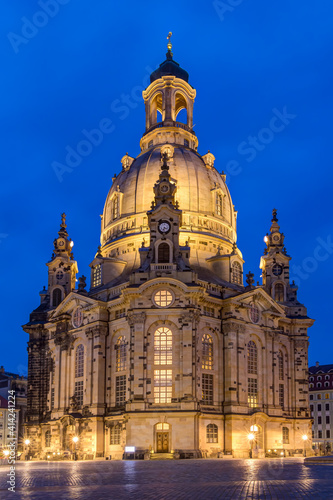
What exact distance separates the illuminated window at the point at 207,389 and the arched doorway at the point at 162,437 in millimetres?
6988

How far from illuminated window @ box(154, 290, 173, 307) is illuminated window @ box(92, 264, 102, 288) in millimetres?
16781

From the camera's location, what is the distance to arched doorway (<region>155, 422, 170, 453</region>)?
72500mm

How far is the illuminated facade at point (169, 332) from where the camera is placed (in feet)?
248

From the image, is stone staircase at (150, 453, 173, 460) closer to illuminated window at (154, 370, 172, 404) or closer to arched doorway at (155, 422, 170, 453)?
arched doorway at (155, 422, 170, 453)

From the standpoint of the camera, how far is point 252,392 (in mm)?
83812

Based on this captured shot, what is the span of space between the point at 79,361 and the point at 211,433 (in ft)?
67.2

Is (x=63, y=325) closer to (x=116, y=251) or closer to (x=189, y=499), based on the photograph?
(x=116, y=251)

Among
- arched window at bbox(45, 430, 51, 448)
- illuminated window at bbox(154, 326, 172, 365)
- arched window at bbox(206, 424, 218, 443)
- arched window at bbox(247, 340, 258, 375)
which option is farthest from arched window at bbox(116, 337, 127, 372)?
arched window at bbox(45, 430, 51, 448)

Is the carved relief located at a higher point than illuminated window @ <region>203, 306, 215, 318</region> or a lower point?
lower

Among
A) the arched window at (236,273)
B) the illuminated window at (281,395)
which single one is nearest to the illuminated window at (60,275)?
the arched window at (236,273)

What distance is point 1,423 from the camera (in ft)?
424

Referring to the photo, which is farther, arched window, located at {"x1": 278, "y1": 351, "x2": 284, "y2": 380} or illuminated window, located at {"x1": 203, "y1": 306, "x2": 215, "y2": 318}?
arched window, located at {"x1": 278, "y1": 351, "x2": 284, "y2": 380}

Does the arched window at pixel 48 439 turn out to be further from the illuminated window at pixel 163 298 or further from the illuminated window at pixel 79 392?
the illuminated window at pixel 163 298

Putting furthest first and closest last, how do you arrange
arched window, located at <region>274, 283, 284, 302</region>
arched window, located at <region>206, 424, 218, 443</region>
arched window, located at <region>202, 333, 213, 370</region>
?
arched window, located at <region>274, 283, 284, 302</region> → arched window, located at <region>202, 333, 213, 370</region> → arched window, located at <region>206, 424, 218, 443</region>
